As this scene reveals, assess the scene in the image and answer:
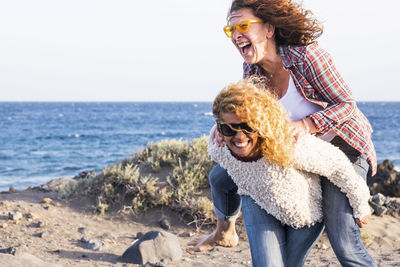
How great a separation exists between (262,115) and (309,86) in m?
0.52

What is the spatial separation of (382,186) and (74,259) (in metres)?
5.87

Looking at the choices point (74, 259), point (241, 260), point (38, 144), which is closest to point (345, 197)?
point (241, 260)

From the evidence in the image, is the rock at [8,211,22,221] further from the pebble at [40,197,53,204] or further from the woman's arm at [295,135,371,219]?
the woman's arm at [295,135,371,219]

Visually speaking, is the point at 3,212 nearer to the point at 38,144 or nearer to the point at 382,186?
the point at 382,186

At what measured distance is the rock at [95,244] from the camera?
5.49m

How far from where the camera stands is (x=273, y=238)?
2.83 meters

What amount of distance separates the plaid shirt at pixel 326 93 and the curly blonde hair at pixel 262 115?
0.27 metres

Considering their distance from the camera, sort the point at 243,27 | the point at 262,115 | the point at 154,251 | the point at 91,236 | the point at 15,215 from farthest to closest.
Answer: the point at 15,215 < the point at 91,236 < the point at 154,251 < the point at 243,27 < the point at 262,115

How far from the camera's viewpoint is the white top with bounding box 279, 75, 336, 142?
2879 millimetres

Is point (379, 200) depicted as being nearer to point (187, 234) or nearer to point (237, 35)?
point (187, 234)

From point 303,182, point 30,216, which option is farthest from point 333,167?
point 30,216

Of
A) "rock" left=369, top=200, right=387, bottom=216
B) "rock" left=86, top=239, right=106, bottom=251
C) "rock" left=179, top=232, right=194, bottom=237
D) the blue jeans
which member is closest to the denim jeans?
the blue jeans

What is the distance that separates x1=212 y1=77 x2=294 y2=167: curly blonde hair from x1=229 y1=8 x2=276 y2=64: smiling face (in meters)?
0.45

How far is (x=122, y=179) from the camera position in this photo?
7328 mm
